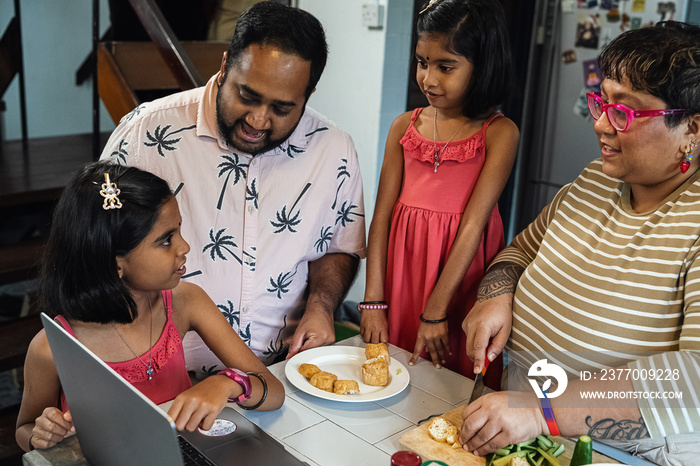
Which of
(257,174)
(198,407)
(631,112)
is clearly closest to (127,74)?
(257,174)

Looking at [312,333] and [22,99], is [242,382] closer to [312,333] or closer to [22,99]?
[312,333]

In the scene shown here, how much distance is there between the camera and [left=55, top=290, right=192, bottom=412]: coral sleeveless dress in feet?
4.65

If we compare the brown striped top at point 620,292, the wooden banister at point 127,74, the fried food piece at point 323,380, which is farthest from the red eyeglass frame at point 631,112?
the wooden banister at point 127,74

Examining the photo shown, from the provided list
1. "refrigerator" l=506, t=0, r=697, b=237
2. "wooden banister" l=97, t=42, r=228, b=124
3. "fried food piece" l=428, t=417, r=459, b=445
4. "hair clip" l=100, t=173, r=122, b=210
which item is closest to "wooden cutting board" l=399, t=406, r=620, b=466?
"fried food piece" l=428, t=417, r=459, b=445

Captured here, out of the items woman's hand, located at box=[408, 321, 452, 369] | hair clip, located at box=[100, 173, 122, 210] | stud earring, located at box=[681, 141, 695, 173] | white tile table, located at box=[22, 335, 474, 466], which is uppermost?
stud earring, located at box=[681, 141, 695, 173]

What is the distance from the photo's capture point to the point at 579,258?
140 cm

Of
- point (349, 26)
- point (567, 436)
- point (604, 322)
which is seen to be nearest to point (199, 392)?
point (567, 436)

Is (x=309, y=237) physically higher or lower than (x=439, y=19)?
lower

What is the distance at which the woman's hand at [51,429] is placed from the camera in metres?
1.18

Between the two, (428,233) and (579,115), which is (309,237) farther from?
(579,115)

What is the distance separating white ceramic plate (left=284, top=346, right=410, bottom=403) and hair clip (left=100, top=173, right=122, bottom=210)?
49 cm

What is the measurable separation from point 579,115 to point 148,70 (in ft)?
8.16

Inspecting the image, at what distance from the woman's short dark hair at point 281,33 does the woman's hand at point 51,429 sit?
0.91m

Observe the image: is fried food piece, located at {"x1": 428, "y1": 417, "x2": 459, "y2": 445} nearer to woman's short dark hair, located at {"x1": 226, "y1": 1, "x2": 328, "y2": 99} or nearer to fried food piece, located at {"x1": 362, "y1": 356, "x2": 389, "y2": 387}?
fried food piece, located at {"x1": 362, "y1": 356, "x2": 389, "y2": 387}
